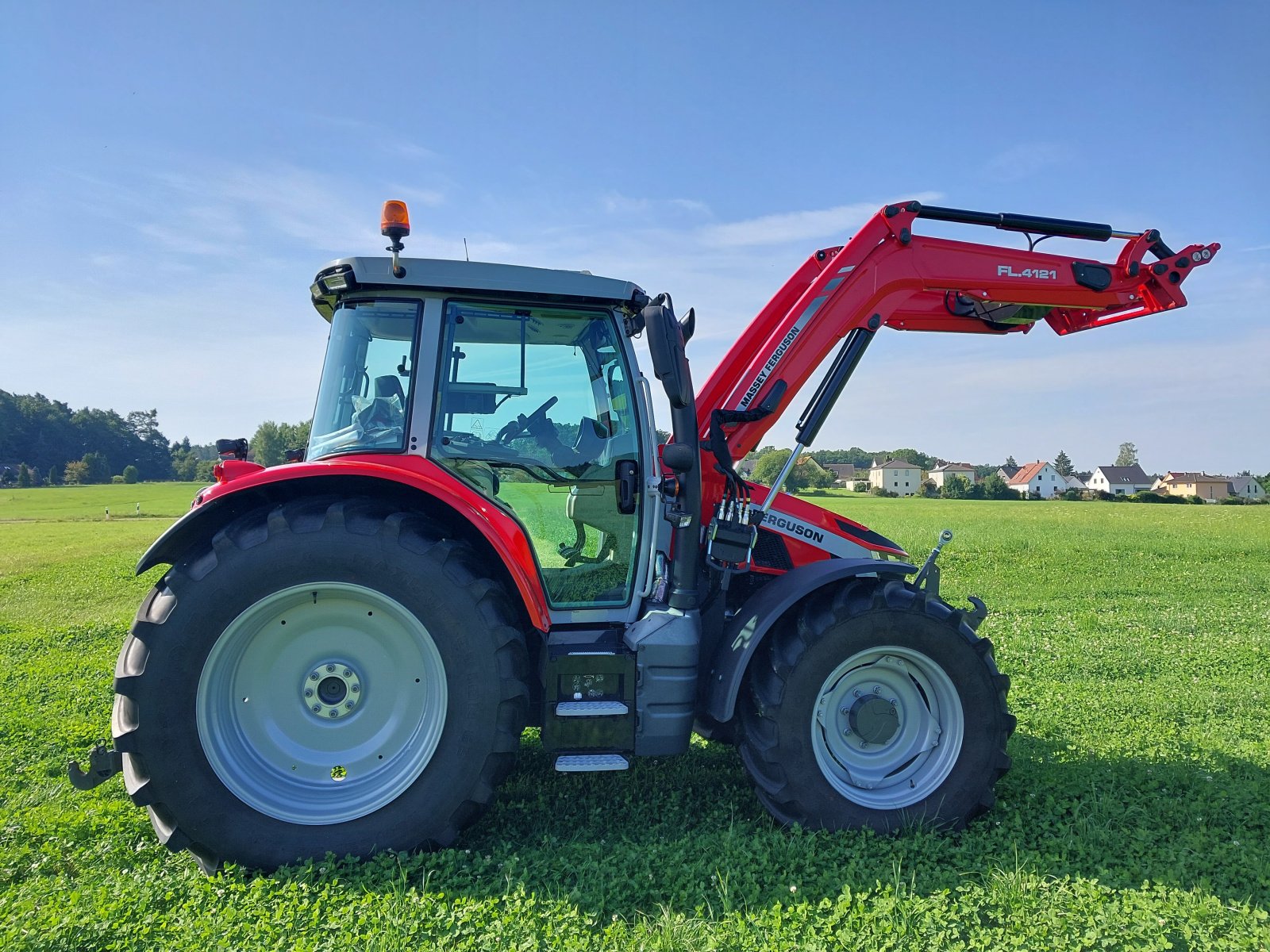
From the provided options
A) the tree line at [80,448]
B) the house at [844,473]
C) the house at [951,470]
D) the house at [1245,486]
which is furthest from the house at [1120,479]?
the tree line at [80,448]

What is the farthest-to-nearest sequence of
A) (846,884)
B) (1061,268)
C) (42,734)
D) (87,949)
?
(42,734)
(1061,268)
(846,884)
(87,949)

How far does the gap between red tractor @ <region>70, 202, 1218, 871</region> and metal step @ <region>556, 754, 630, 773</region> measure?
20mm

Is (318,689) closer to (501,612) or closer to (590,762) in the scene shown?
(501,612)

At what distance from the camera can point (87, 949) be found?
107 inches

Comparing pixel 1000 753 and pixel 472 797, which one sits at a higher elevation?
pixel 1000 753

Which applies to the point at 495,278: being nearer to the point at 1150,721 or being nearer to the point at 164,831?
the point at 164,831

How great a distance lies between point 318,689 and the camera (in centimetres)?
346

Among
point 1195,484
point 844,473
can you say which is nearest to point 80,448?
point 844,473

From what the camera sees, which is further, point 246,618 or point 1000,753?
point 1000,753

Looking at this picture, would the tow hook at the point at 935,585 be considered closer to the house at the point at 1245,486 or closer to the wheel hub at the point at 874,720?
the wheel hub at the point at 874,720

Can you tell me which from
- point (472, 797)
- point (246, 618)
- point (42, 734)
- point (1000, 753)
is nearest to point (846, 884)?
point (1000, 753)

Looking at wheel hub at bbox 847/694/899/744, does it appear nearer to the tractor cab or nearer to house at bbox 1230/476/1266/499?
the tractor cab

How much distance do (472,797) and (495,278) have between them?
2288mm

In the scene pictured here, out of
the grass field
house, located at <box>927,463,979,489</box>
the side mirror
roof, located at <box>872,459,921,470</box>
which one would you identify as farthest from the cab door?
roof, located at <box>872,459,921,470</box>
